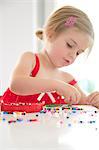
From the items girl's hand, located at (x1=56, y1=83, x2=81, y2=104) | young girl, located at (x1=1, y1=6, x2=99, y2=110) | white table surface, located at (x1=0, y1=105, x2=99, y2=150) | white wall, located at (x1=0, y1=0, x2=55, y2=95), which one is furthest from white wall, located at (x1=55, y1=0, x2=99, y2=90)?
white table surface, located at (x1=0, y1=105, x2=99, y2=150)

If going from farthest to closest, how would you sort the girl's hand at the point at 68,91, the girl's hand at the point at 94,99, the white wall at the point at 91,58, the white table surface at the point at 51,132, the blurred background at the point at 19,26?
1. the blurred background at the point at 19,26
2. the white wall at the point at 91,58
3. the girl's hand at the point at 94,99
4. the girl's hand at the point at 68,91
5. the white table surface at the point at 51,132

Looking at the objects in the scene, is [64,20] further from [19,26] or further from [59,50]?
[19,26]

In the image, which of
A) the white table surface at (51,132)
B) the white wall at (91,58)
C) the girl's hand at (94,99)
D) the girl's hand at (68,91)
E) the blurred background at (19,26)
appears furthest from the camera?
the blurred background at (19,26)

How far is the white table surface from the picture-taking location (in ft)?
1.66

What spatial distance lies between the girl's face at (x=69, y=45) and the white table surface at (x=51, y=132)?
13.3 inches

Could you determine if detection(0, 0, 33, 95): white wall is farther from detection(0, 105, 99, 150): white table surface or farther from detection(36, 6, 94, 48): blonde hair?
detection(0, 105, 99, 150): white table surface

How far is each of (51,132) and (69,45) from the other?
0.56 meters

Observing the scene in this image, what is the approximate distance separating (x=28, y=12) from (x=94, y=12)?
0.46 metres

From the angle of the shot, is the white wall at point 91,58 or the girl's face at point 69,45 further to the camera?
the white wall at point 91,58

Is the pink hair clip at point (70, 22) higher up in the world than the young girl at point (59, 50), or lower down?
higher up

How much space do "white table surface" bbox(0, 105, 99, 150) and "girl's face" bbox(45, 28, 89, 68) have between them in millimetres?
337

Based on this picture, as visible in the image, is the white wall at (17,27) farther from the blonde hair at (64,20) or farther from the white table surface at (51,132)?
the white table surface at (51,132)

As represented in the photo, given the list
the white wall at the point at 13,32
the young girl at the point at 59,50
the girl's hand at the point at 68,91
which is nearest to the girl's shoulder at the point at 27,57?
the young girl at the point at 59,50

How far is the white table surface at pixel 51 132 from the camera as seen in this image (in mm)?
507
